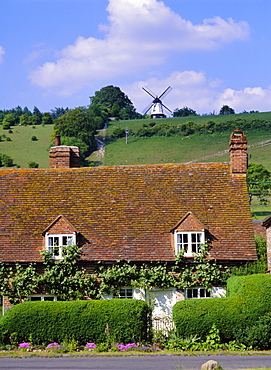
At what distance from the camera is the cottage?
84.4 feet

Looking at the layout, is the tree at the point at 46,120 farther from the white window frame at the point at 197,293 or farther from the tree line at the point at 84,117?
the white window frame at the point at 197,293

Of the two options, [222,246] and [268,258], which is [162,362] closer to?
[222,246]

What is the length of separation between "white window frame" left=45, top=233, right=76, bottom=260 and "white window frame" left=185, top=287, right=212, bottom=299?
19.2ft

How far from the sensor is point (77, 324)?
21.5 meters

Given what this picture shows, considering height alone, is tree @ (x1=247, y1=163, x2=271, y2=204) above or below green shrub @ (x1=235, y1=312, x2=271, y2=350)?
above

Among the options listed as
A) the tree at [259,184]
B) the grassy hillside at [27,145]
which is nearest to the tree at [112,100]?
the grassy hillside at [27,145]

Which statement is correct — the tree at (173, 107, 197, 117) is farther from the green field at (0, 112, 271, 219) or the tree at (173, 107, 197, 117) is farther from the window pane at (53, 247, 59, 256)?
the window pane at (53, 247, 59, 256)

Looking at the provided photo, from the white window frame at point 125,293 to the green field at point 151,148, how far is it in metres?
76.2

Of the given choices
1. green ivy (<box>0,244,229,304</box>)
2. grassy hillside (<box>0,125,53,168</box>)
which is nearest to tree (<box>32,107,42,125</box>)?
grassy hillside (<box>0,125,53,168</box>)

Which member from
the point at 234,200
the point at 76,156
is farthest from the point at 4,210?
the point at 234,200

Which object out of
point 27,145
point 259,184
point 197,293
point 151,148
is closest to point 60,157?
point 197,293

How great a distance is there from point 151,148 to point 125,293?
103588 millimetres

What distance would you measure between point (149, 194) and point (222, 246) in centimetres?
490

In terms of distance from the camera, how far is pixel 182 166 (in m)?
29.9
